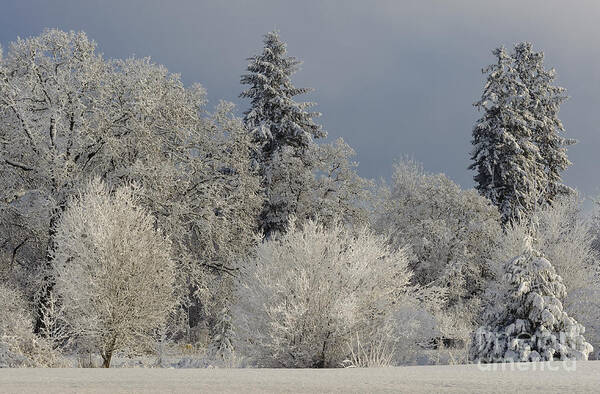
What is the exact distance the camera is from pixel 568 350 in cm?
1442

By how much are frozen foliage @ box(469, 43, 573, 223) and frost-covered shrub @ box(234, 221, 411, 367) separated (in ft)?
69.4

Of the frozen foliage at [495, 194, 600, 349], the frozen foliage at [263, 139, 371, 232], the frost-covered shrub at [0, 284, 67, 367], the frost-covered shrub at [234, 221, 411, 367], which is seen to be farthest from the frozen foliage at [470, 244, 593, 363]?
the frozen foliage at [263, 139, 371, 232]

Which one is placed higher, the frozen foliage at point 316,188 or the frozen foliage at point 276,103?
the frozen foliage at point 276,103

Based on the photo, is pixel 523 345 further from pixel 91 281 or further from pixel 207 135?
pixel 207 135

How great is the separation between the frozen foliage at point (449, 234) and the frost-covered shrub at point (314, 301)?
11207mm

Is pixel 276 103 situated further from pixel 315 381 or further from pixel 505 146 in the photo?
pixel 315 381

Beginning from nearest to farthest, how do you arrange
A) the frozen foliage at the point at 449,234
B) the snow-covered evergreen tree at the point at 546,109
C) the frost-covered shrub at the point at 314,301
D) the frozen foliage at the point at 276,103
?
the frost-covered shrub at the point at 314,301, the frozen foliage at the point at 449,234, the frozen foliage at the point at 276,103, the snow-covered evergreen tree at the point at 546,109

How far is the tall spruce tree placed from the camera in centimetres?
2995

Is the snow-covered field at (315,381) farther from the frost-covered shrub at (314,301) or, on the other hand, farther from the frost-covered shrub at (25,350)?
the frost-covered shrub at (25,350)

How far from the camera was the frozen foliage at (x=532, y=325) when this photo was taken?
14.6 m

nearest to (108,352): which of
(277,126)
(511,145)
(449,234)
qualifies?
(449,234)

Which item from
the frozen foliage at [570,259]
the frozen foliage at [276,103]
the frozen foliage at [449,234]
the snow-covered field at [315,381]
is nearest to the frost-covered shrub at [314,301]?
the frozen foliage at [570,259]

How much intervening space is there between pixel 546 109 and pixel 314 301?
33.1 meters

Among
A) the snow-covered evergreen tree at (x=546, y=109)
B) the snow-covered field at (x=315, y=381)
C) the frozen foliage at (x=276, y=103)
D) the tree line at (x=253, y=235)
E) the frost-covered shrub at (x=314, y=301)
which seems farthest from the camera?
the snow-covered evergreen tree at (x=546, y=109)
